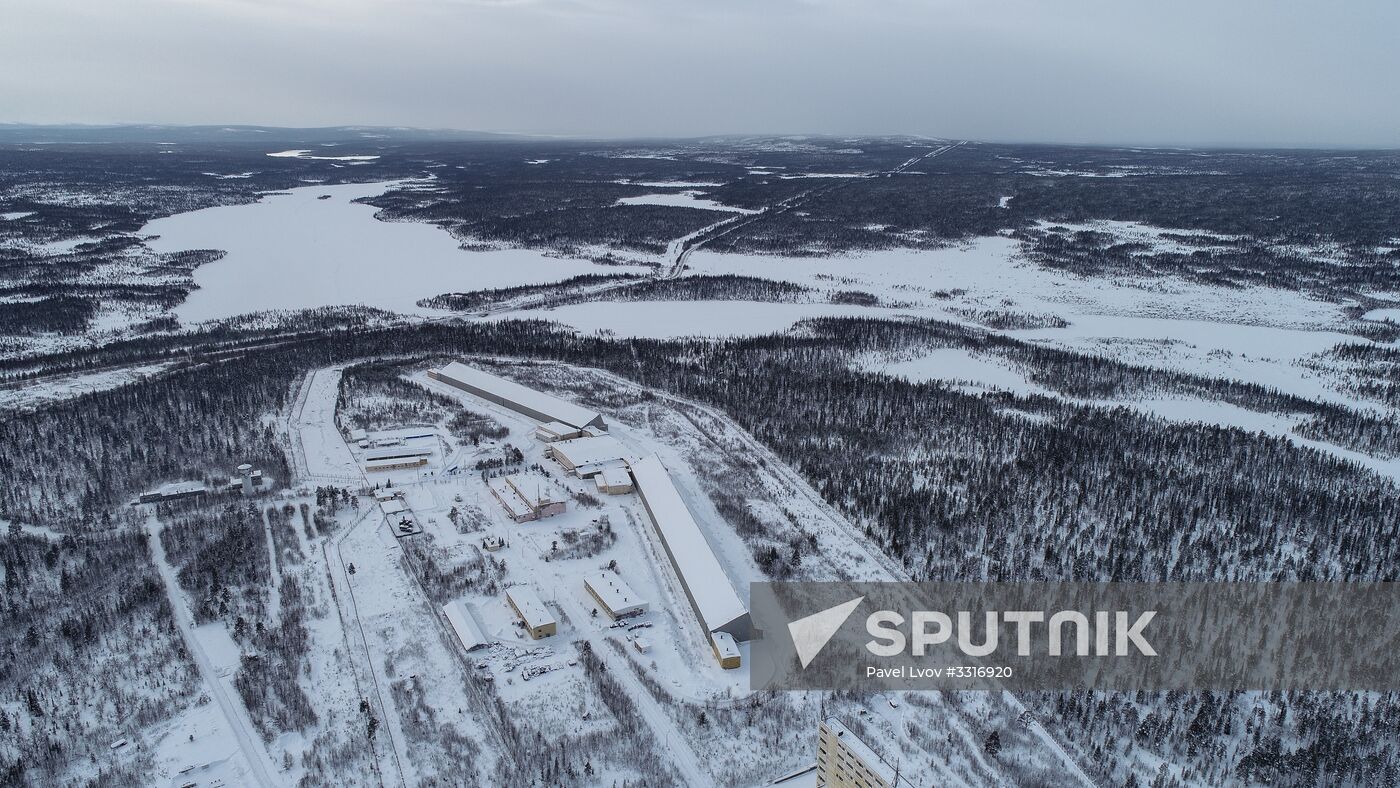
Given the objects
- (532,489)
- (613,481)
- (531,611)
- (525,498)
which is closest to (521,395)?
(532,489)

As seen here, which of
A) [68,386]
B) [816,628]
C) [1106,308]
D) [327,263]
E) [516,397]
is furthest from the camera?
[327,263]

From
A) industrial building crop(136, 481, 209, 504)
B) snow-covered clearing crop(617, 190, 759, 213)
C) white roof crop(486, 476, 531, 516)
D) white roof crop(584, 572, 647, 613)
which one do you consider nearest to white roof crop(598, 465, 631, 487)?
white roof crop(486, 476, 531, 516)

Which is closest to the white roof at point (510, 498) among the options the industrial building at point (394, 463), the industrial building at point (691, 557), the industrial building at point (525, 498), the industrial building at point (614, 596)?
the industrial building at point (525, 498)

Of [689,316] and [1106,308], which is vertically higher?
[1106,308]

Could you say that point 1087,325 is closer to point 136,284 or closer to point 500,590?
point 500,590

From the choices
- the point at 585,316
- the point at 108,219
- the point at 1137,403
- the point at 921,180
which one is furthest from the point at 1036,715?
the point at 921,180

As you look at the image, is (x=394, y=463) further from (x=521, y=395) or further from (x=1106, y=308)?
(x=1106, y=308)
